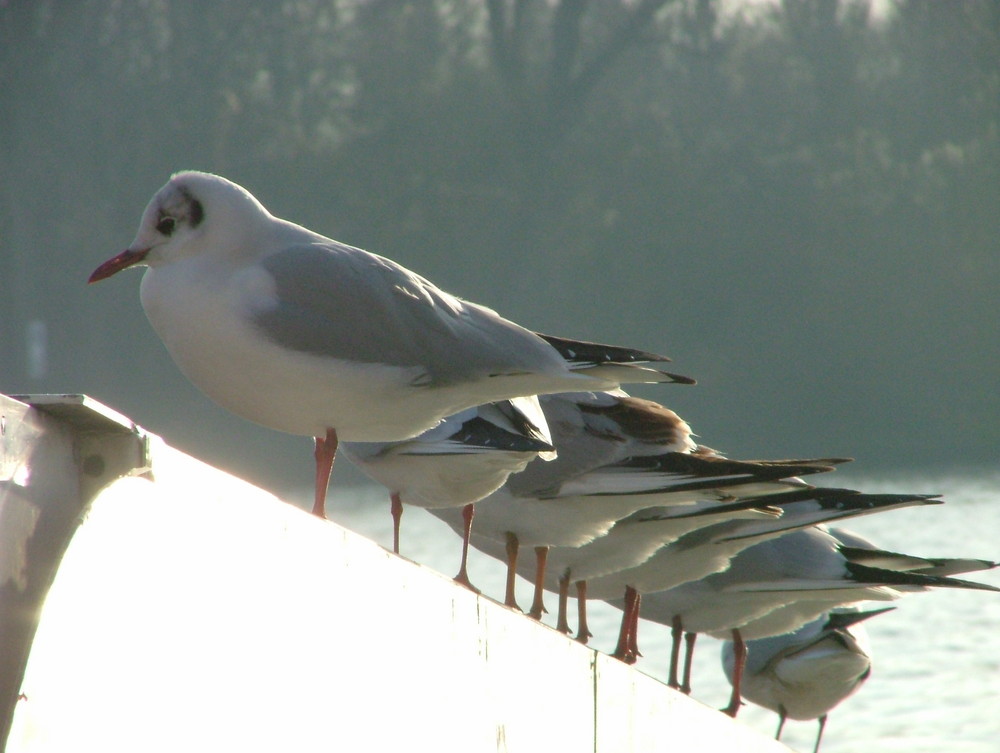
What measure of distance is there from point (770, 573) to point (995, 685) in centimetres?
584

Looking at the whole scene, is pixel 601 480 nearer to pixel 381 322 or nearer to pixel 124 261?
pixel 381 322

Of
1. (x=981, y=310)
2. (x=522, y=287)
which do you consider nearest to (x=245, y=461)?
(x=522, y=287)

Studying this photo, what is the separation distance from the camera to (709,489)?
2967mm

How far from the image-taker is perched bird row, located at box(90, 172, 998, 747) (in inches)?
81.9

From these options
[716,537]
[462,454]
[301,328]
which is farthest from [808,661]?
[301,328]

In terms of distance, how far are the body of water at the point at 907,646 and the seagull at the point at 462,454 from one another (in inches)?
125

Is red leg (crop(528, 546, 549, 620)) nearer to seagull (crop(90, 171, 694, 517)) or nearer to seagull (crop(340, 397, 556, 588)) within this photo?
seagull (crop(340, 397, 556, 588))

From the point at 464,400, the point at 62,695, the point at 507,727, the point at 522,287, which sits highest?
the point at 522,287

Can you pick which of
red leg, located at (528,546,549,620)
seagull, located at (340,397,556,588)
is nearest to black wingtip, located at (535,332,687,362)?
seagull, located at (340,397,556,588)

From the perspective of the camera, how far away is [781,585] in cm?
391

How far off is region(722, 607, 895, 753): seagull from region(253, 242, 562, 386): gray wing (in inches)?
128

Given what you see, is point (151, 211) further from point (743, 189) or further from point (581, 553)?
point (743, 189)

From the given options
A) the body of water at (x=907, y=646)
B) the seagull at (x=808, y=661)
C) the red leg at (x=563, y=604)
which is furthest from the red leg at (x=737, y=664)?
the red leg at (x=563, y=604)

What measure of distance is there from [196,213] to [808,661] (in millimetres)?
3836
